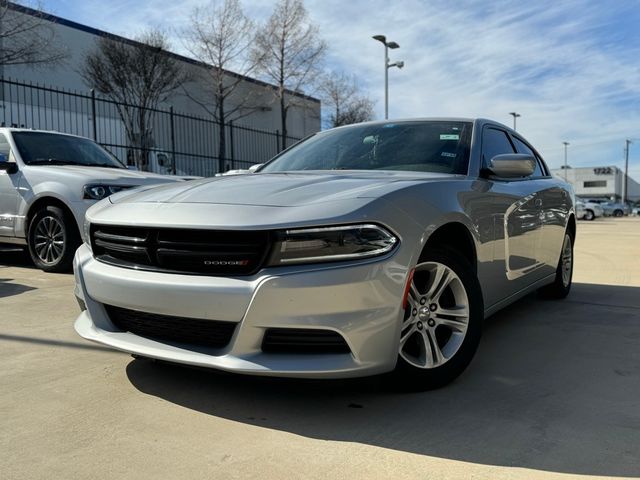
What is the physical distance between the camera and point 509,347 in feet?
12.2

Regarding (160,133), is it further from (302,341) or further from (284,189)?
(302,341)

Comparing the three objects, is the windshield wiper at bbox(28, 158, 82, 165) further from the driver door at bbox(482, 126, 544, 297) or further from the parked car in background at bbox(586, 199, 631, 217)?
the parked car in background at bbox(586, 199, 631, 217)

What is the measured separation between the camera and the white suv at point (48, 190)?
610 centimetres

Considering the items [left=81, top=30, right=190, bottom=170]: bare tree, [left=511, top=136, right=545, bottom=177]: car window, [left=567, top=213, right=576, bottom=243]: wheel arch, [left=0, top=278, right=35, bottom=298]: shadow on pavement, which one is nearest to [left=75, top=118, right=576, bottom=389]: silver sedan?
[left=511, top=136, right=545, bottom=177]: car window

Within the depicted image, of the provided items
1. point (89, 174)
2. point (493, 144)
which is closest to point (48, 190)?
point (89, 174)

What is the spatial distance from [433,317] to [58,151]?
5787 millimetres

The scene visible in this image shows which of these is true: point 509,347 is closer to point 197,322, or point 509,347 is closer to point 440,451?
point 440,451

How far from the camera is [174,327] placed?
254 cm

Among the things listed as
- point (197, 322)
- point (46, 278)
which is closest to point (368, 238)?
point (197, 322)

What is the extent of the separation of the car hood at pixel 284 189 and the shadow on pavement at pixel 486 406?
0.85 metres

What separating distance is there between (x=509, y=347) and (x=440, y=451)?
5.47 feet

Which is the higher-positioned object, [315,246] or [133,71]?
[133,71]

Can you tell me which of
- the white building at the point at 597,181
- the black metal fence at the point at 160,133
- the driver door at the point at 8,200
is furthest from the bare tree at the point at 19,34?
the white building at the point at 597,181

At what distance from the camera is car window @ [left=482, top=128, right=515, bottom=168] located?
12.5 ft
